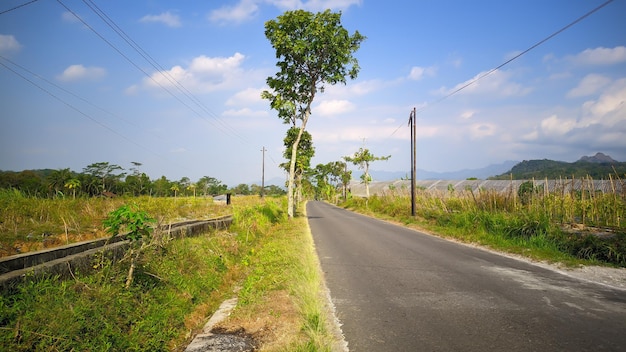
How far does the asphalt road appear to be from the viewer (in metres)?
3.49

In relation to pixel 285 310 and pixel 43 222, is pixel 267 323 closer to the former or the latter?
pixel 285 310

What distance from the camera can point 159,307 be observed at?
14.9 ft

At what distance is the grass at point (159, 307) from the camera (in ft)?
10.6

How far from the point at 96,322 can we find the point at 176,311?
121cm

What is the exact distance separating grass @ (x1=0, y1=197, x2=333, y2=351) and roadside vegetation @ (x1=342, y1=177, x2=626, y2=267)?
724 centimetres

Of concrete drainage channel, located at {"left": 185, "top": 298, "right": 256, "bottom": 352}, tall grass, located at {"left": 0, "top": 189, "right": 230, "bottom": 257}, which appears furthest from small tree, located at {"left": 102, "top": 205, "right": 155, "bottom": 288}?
concrete drainage channel, located at {"left": 185, "top": 298, "right": 256, "bottom": 352}

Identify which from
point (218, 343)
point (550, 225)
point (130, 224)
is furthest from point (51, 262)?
point (550, 225)

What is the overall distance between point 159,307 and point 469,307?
15.4 feet

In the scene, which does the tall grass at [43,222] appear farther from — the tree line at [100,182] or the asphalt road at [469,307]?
the tree line at [100,182]

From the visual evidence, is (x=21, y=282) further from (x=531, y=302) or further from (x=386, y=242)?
(x=386, y=242)

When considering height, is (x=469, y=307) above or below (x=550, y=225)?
below

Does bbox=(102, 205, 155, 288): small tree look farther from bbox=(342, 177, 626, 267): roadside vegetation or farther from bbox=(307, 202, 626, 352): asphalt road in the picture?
bbox=(342, 177, 626, 267): roadside vegetation

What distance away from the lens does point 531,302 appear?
4.74 metres

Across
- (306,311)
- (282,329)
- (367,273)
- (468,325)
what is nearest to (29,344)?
(282,329)
